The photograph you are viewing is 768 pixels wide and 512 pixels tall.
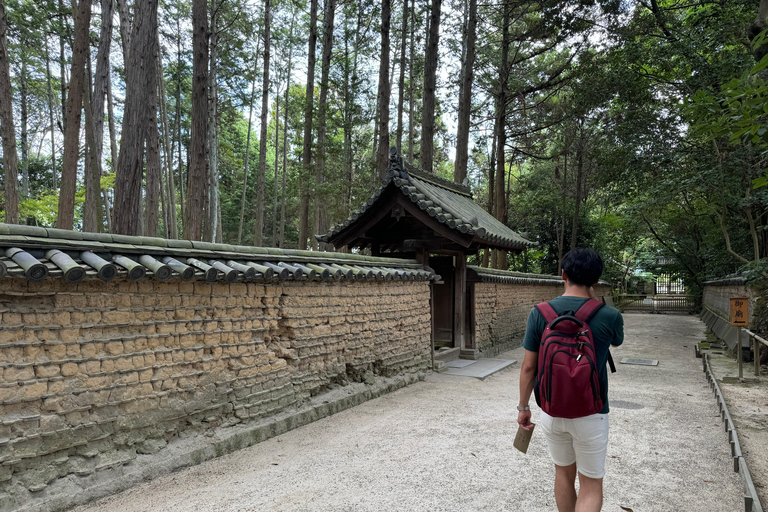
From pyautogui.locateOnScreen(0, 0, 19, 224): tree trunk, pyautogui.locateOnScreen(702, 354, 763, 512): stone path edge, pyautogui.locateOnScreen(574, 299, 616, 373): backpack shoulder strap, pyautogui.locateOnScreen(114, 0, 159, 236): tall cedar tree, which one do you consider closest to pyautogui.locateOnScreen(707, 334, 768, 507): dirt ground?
pyautogui.locateOnScreen(702, 354, 763, 512): stone path edge

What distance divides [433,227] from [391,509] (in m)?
6.13

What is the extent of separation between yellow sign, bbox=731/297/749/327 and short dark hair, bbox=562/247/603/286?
8002mm

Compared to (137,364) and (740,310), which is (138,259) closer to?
(137,364)

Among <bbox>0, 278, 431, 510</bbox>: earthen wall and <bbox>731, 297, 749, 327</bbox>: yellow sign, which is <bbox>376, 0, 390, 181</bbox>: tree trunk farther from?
<bbox>731, 297, 749, 327</bbox>: yellow sign

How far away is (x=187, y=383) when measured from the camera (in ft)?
14.7

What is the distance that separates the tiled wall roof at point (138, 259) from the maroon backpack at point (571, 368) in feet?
10.3

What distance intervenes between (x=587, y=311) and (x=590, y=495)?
1.07m

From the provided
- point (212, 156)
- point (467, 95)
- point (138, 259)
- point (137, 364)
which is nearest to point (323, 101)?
point (212, 156)

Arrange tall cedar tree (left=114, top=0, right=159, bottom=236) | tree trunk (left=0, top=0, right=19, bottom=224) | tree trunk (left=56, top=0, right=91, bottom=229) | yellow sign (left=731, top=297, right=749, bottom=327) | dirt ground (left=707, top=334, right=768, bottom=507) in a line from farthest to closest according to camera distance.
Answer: tree trunk (left=0, top=0, right=19, bottom=224), tree trunk (left=56, top=0, right=91, bottom=229), yellow sign (left=731, top=297, right=749, bottom=327), tall cedar tree (left=114, top=0, right=159, bottom=236), dirt ground (left=707, top=334, right=768, bottom=507)

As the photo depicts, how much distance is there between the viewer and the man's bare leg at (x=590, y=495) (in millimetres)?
2680

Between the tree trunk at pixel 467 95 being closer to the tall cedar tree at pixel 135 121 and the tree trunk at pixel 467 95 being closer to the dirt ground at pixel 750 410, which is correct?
the dirt ground at pixel 750 410

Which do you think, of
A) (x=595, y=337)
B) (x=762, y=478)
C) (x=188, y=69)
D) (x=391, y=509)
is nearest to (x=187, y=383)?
(x=391, y=509)

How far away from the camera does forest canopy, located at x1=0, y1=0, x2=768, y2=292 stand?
31.0 feet

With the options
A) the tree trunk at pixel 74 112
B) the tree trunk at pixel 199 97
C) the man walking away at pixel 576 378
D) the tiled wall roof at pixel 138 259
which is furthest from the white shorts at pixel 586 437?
the tree trunk at pixel 74 112
